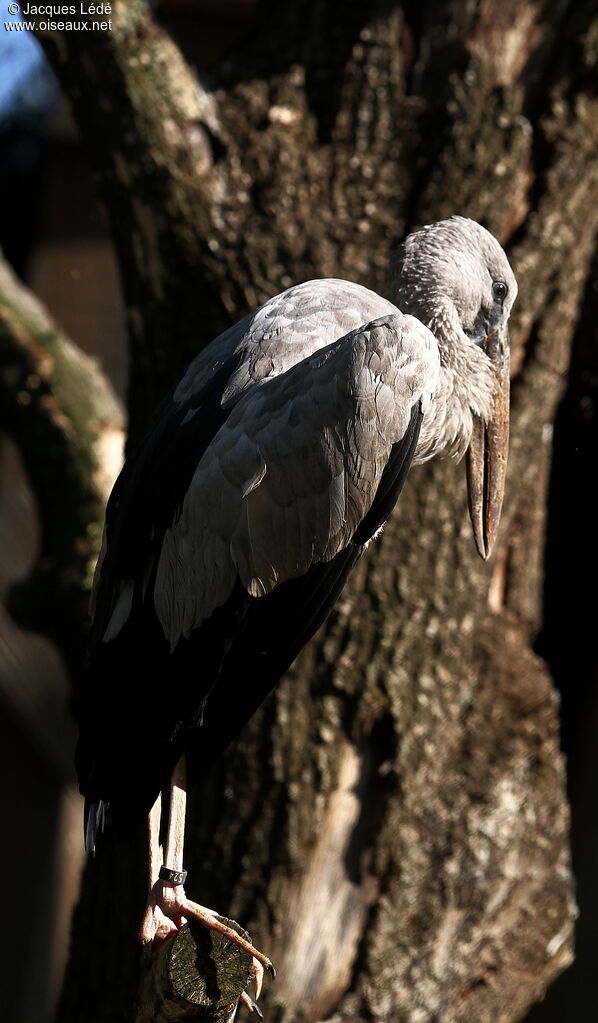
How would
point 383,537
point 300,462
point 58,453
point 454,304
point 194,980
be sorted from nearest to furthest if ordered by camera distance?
1. point 194,980
2. point 300,462
3. point 454,304
4. point 383,537
5. point 58,453

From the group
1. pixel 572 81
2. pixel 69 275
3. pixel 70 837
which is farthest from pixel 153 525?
pixel 69 275

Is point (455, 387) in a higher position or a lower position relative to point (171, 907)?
higher

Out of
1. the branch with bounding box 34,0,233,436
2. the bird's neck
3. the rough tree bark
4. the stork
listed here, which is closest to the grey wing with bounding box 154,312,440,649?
the stork

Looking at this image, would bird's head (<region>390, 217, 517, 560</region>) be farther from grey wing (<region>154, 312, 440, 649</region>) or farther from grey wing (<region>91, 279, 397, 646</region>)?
grey wing (<region>154, 312, 440, 649</region>)

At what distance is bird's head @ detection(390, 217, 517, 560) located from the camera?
2.39 m

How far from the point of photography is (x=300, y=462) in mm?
2180

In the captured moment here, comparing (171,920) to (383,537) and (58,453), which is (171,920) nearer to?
(383,537)

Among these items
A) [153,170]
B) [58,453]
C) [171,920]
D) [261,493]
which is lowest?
[171,920]

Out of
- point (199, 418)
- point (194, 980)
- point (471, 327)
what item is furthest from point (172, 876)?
point (471, 327)

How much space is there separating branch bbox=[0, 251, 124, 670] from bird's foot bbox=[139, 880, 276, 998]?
159 centimetres

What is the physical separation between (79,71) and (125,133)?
0.24 metres

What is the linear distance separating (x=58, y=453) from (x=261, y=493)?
6.40 ft

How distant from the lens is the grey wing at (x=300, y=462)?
2.11 m

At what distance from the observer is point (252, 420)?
2197mm
